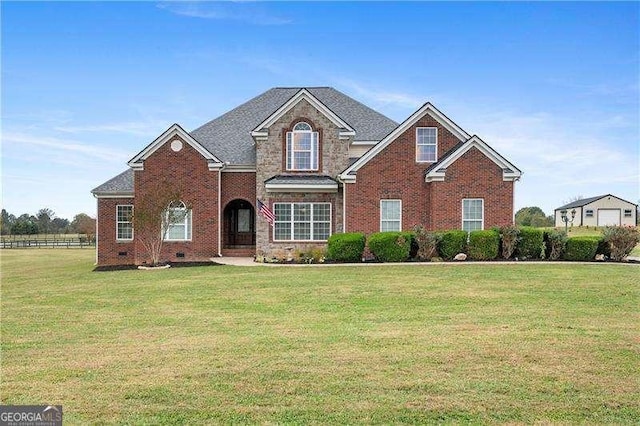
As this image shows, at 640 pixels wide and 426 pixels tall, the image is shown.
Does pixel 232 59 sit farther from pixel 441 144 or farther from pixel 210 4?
pixel 441 144

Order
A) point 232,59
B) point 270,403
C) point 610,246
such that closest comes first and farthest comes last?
point 270,403 → point 232,59 → point 610,246

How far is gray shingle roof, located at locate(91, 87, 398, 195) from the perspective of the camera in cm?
2703

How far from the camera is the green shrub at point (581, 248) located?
66.8 ft

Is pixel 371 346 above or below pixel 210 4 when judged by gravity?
below

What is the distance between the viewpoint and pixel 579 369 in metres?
6.46

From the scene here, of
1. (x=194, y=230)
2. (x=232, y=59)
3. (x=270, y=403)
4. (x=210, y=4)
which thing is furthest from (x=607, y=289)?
(x=194, y=230)

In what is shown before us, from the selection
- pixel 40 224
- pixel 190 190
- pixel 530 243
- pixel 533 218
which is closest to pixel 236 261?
pixel 190 190

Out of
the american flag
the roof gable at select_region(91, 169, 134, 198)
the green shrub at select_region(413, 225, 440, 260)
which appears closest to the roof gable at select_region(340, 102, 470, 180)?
the american flag

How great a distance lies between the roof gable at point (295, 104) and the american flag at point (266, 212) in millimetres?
3657

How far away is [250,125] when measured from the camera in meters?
29.8

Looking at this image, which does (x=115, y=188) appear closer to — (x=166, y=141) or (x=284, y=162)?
(x=166, y=141)

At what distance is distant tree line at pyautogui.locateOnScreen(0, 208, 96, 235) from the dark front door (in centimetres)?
6097

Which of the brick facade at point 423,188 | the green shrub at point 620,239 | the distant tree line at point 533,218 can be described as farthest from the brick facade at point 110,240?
the distant tree line at point 533,218

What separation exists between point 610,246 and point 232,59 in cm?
1777
